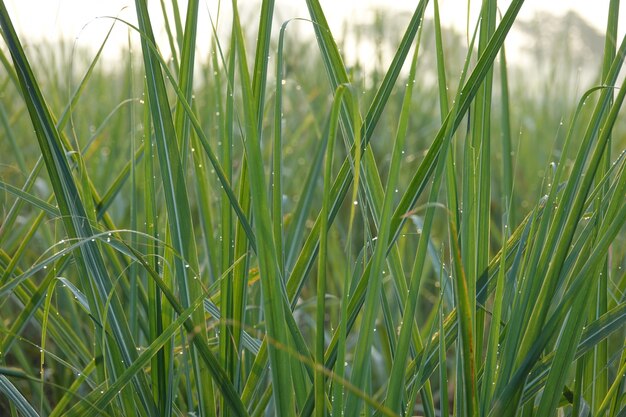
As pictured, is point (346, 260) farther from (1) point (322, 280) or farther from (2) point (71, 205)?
(2) point (71, 205)

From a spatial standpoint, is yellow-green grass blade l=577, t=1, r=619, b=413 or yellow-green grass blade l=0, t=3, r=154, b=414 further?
yellow-green grass blade l=577, t=1, r=619, b=413

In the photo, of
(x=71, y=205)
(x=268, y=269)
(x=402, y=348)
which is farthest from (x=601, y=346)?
(x=71, y=205)

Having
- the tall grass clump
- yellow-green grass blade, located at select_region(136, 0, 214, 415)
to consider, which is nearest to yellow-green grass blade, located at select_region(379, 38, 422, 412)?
the tall grass clump

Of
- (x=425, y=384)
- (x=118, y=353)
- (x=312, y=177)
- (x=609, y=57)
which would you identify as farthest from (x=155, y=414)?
(x=609, y=57)

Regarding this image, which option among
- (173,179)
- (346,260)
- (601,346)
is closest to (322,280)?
(346,260)

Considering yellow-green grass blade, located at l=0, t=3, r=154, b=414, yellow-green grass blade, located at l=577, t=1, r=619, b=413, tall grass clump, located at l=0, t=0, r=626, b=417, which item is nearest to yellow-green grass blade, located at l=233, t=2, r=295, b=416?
tall grass clump, located at l=0, t=0, r=626, b=417

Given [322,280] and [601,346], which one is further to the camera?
[601,346]

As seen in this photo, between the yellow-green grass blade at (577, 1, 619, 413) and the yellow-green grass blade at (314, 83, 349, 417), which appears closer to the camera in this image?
the yellow-green grass blade at (314, 83, 349, 417)

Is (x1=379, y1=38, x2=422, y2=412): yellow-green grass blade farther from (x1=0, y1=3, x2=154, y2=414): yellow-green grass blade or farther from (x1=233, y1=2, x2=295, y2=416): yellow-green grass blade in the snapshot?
(x1=0, y1=3, x2=154, y2=414): yellow-green grass blade

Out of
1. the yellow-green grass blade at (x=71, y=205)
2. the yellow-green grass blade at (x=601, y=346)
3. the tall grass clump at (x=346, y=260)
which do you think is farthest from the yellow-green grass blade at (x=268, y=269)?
the yellow-green grass blade at (x=601, y=346)

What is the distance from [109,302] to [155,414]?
108mm

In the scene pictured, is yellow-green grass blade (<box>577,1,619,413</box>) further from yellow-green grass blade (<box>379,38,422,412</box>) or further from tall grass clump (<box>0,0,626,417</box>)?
yellow-green grass blade (<box>379,38,422,412</box>)

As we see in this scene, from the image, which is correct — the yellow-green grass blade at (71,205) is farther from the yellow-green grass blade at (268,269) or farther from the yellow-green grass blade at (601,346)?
the yellow-green grass blade at (601,346)

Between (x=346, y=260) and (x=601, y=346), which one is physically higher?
(x=346, y=260)
